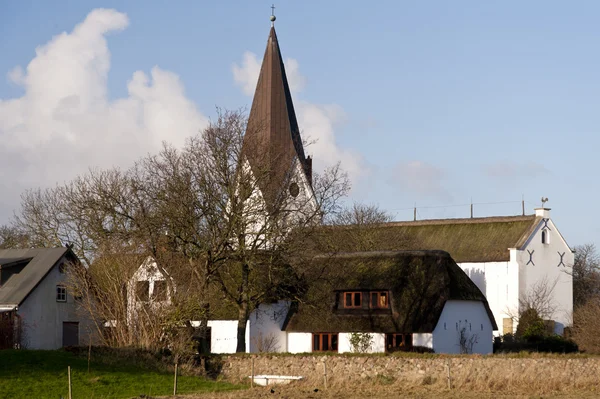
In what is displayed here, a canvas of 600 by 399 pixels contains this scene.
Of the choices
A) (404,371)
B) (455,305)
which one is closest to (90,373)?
(404,371)

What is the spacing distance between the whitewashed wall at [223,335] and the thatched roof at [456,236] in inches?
562

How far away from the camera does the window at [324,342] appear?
159 ft

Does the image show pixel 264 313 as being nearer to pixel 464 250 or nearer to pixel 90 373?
pixel 90 373

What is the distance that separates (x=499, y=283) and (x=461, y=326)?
59.2 feet

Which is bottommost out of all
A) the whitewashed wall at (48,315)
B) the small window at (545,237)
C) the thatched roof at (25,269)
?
the whitewashed wall at (48,315)

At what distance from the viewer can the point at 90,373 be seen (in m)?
31.6

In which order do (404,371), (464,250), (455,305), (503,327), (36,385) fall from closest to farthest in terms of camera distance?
1. (36,385)
2. (404,371)
3. (455,305)
4. (503,327)
5. (464,250)

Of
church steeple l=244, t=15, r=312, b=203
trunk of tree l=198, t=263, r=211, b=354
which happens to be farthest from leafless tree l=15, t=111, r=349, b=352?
church steeple l=244, t=15, r=312, b=203

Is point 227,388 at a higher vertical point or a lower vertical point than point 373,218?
lower

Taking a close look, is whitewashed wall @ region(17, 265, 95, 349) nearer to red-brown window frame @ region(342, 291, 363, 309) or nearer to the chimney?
red-brown window frame @ region(342, 291, 363, 309)

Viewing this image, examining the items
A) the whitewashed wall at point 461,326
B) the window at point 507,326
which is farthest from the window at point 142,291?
the window at point 507,326

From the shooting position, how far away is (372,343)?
47.0m

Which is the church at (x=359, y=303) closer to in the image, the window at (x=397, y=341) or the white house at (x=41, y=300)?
the window at (x=397, y=341)

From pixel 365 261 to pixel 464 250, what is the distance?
1895cm
